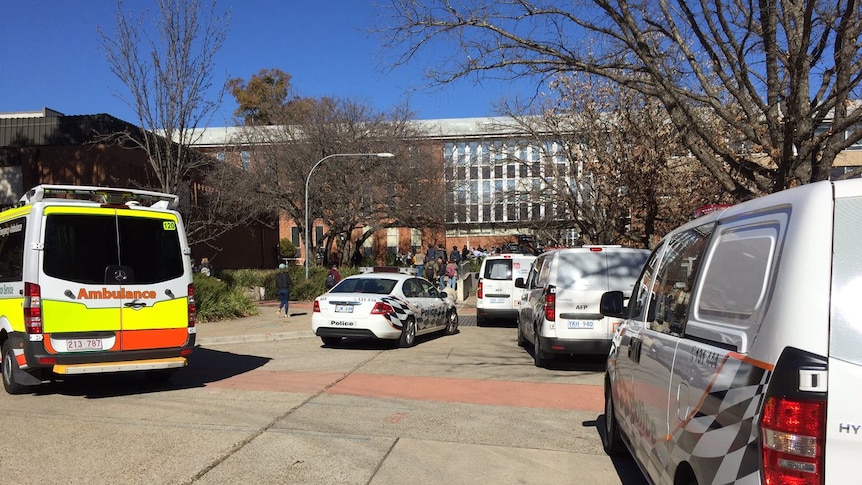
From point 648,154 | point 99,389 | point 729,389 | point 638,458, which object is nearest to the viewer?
point 729,389

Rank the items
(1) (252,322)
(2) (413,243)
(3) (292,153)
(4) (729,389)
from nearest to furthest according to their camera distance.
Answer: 1. (4) (729,389)
2. (1) (252,322)
3. (3) (292,153)
4. (2) (413,243)

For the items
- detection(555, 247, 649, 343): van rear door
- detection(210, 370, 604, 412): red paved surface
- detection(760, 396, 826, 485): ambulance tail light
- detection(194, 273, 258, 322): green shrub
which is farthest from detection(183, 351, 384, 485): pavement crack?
detection(194, 273, 258, 322): green shrub

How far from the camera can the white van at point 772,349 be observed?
217cm

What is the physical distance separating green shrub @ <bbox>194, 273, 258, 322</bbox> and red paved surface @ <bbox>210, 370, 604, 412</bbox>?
319 inches

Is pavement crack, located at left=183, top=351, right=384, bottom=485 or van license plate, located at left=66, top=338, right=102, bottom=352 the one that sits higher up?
van license plate, located at left=66, top=338, right=102, bottom=352

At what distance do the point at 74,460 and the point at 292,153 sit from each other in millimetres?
27933

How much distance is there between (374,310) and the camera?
1238cm

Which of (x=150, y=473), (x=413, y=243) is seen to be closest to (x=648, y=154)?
(x=150, y=473)

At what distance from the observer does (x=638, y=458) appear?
430 centimetres

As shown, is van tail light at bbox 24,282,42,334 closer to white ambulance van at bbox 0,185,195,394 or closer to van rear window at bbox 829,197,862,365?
white ambulance van at bbox 0,185,195,394

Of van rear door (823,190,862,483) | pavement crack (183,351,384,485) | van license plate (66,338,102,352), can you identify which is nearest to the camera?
van rear door (823,190,862,483)

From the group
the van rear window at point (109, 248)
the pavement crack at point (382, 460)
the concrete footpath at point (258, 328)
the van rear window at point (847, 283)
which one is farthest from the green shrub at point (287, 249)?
the van rear window at point (847, 283)

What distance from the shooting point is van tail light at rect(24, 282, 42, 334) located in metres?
7.52

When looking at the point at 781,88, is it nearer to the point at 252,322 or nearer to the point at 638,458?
the point at 638,458
